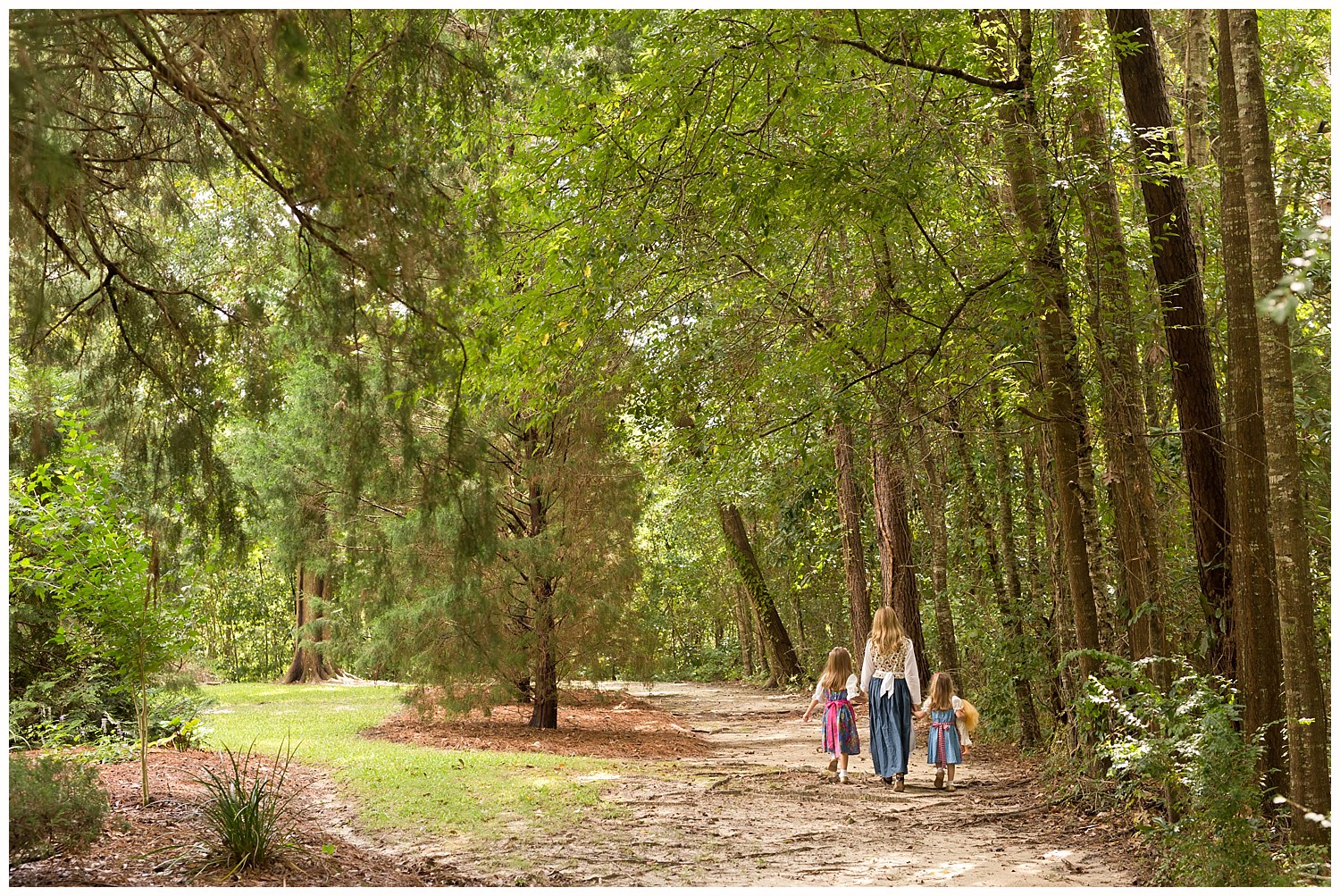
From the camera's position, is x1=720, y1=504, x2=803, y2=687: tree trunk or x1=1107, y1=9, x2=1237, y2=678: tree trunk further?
x1=720, y1=504, x2=803, y2=687: tree trunk

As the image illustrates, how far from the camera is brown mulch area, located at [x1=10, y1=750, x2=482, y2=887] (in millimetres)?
5691

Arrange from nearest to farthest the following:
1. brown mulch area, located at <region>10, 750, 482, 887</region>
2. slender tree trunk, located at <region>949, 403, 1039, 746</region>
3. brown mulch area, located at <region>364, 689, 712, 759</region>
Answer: brown mulch area, located at <region>10, 750, 482, 887</region> → slender tree trunk, located at <region>949, 403, 1039, 746</region> → brown mulch area, located at <region>364, 689, 712, 759</region>

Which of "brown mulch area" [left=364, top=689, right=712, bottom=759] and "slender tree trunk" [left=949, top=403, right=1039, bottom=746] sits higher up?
"slender tree trunk" [left=949, top=403, right=1039, bottom=746]

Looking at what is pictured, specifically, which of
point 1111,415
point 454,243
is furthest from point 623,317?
point 1111,415

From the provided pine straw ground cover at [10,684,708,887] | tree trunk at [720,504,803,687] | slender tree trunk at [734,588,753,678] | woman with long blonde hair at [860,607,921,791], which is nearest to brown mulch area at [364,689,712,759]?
pine straw ground cover at [10,684,708,887]

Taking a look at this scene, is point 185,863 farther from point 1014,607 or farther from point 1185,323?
point 1014,607

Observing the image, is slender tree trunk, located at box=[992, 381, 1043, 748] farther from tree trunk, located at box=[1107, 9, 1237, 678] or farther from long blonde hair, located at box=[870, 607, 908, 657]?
tree trunk, located at box=[1107, 9, 1237, 678]

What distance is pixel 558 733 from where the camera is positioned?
14039 millimetres

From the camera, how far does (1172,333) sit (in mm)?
7465

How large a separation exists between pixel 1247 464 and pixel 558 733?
1026 centimetres

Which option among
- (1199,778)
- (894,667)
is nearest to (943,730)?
(894,667)

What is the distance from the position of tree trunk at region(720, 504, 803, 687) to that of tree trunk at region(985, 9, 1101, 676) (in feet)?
45.6

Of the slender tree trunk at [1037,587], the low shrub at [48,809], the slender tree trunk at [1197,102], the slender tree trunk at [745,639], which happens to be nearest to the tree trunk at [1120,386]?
the slender tree trunk at [1197,102]

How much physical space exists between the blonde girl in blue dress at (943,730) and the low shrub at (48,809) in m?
6.72
